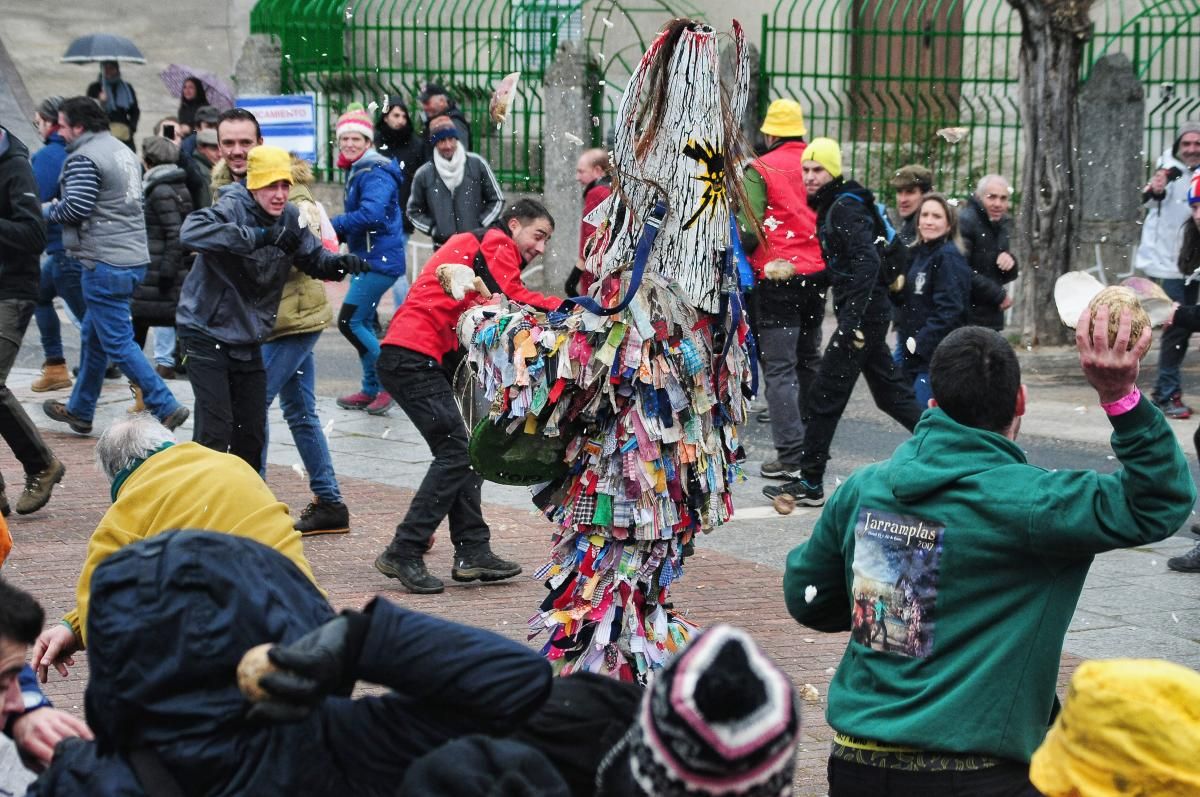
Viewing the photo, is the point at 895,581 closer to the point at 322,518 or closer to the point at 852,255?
the point at 322,518

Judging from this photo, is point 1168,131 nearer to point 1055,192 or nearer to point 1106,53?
point 1106,53

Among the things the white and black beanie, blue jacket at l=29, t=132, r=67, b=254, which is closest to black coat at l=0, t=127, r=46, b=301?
blue jacket at l=29, t=132, r=67, b=254

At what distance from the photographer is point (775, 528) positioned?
Answer: 805 centimetres

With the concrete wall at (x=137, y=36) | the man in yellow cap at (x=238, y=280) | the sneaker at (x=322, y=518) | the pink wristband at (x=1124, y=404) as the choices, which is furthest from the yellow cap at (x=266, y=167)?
the concrete wall at (x=137, y=36)

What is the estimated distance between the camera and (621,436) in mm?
4914

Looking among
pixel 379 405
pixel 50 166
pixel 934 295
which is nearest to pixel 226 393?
pixel 379 405

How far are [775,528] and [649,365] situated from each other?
3.39 metres

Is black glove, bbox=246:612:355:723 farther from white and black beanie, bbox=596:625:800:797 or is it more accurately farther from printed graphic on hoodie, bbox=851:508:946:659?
printed graphic on hoodie, bbox=851:508:946:659

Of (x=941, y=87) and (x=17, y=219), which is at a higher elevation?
(x=941, y=87)

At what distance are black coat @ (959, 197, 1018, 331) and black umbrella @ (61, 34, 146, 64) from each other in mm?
10604

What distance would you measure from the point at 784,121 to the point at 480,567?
369cm

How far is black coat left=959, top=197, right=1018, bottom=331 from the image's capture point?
9.51 metres

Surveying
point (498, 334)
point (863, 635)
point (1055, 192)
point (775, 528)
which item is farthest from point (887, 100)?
point (863, 635)

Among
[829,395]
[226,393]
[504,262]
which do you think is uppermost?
[504,262]
